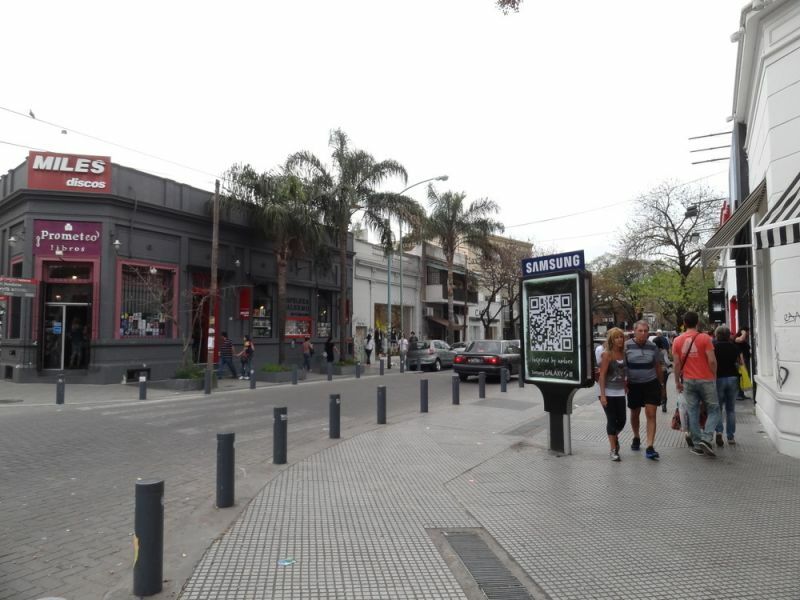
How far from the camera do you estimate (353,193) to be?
2389 cm

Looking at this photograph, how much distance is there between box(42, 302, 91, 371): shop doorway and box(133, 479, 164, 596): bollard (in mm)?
17612

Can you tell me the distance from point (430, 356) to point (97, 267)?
50.1ft

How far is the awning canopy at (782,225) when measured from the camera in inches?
237

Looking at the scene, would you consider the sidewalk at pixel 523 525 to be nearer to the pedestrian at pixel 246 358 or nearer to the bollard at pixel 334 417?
the bollard at pixel 334 417

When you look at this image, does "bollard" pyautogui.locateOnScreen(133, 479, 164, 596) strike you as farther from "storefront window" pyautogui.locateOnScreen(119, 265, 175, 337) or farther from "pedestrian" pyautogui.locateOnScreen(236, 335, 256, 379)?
"pedestrian" pyautogui.locateOnScreen(236, 335, 256, 379)

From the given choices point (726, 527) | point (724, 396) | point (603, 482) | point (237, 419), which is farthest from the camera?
point (237, 419)

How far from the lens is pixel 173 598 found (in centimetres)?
353

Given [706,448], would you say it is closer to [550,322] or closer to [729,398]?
[729,398]

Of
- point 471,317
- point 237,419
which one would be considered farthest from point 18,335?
point 471,317

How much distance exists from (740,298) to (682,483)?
1028 cm

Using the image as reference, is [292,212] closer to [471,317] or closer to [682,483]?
[682,483]

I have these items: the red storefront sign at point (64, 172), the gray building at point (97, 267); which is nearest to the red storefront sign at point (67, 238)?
the gray building at point (97, 267)

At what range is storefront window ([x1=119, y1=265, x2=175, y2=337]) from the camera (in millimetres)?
19047

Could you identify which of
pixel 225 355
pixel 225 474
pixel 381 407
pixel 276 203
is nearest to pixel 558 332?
pixel 381 407
